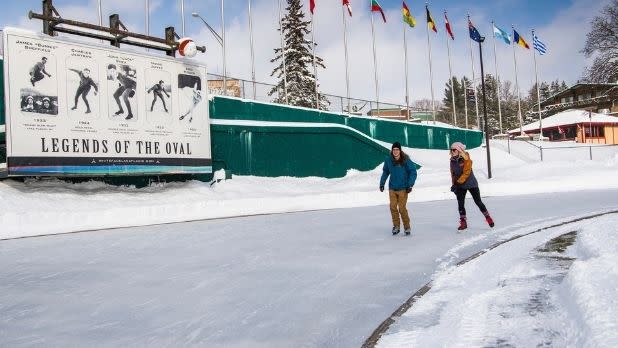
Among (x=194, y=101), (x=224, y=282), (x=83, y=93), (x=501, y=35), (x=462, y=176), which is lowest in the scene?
(x=224, y=282)

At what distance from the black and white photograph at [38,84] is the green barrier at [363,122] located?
23.6ft

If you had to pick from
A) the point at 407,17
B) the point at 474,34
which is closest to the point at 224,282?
the point at 474,34

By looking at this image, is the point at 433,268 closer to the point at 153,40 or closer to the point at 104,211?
the point at 104,211

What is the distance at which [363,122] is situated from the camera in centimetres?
2889

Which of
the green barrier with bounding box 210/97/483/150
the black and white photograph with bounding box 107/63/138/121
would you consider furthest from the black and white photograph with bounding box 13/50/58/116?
the green barrier with bounding box 210/97/483/150

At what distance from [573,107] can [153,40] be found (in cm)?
7056

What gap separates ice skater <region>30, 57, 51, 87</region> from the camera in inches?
547

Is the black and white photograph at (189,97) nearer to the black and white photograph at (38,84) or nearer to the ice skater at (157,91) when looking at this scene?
the ice skater at (157,91)

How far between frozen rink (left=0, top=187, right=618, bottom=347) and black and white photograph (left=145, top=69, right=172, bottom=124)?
700cm

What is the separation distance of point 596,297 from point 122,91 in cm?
1521

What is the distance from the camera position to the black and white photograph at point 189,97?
17531 mm

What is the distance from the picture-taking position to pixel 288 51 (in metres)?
38.3

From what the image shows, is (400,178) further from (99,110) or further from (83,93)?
(83,93)

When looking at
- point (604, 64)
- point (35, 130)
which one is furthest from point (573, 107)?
point (35, 130)
